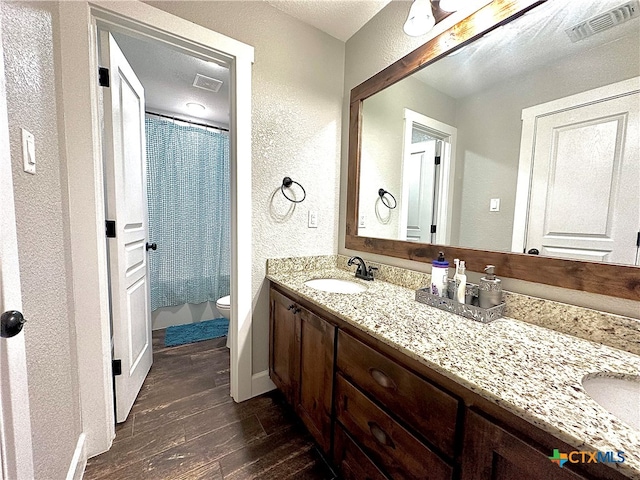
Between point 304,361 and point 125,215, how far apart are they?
1.28 m

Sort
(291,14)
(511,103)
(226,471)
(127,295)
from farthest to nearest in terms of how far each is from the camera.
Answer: (291,14) < (127,295) < (226,471) < (511,103)

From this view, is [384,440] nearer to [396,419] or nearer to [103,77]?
[396,419]

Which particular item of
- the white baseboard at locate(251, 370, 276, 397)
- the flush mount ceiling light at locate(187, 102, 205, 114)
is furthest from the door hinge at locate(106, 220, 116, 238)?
the flush mount ceiling light at locate(187, 102, 205, 114)

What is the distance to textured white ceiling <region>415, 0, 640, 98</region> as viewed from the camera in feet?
2.81

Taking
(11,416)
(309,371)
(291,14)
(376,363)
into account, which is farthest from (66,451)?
(291,14)

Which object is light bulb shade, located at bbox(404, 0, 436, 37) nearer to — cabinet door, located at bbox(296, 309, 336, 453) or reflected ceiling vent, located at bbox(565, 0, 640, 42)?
reflected ceiling vent, located at bbox(565, 0, 640, 42)

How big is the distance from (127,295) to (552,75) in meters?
2.24

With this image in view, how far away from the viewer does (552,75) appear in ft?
3.14

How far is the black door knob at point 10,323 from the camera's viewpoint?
1.92 feet

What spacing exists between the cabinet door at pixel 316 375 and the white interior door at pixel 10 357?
3.01 ft

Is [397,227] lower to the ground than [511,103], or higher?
lower

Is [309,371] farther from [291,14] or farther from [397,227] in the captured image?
[291,14]

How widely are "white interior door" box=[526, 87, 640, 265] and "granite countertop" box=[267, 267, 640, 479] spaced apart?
0.32 metres

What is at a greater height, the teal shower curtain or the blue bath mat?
the teal shower curtain
